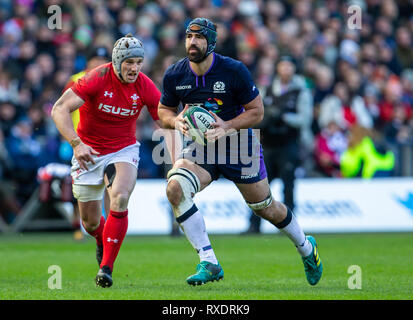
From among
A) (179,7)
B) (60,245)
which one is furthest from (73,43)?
(60,245)

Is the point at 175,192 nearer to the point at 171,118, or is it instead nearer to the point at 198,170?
the point at 198,170

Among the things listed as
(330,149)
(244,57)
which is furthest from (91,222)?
(244,57)

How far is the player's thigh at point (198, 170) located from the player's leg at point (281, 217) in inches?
14.0

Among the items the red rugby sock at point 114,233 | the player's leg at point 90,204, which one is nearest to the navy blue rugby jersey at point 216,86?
the red rugby sock at point 114,233

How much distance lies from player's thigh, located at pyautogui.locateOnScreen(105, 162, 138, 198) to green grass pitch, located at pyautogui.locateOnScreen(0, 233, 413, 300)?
905 millimetres

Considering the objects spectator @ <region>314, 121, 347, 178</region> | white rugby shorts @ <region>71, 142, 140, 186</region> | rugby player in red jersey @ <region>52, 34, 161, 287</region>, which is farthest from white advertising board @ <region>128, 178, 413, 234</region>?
white rugby shorts @ <region>71, 142, 140, 186</region>

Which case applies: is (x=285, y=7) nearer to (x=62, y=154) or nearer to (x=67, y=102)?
(x=62, y=154)

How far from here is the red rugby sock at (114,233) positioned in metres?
8.08

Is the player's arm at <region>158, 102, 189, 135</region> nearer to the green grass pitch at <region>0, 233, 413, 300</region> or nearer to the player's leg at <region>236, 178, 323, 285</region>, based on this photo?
the player's leg at <region>236, 178, 323, 285</region>

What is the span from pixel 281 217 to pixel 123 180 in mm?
1605

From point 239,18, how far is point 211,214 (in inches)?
259

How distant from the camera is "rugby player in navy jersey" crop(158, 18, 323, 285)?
7.90 meters

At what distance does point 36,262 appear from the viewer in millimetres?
10742

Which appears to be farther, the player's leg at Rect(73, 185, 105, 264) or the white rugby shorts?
the player's leg at Rect(73, 185, 105, 264)
